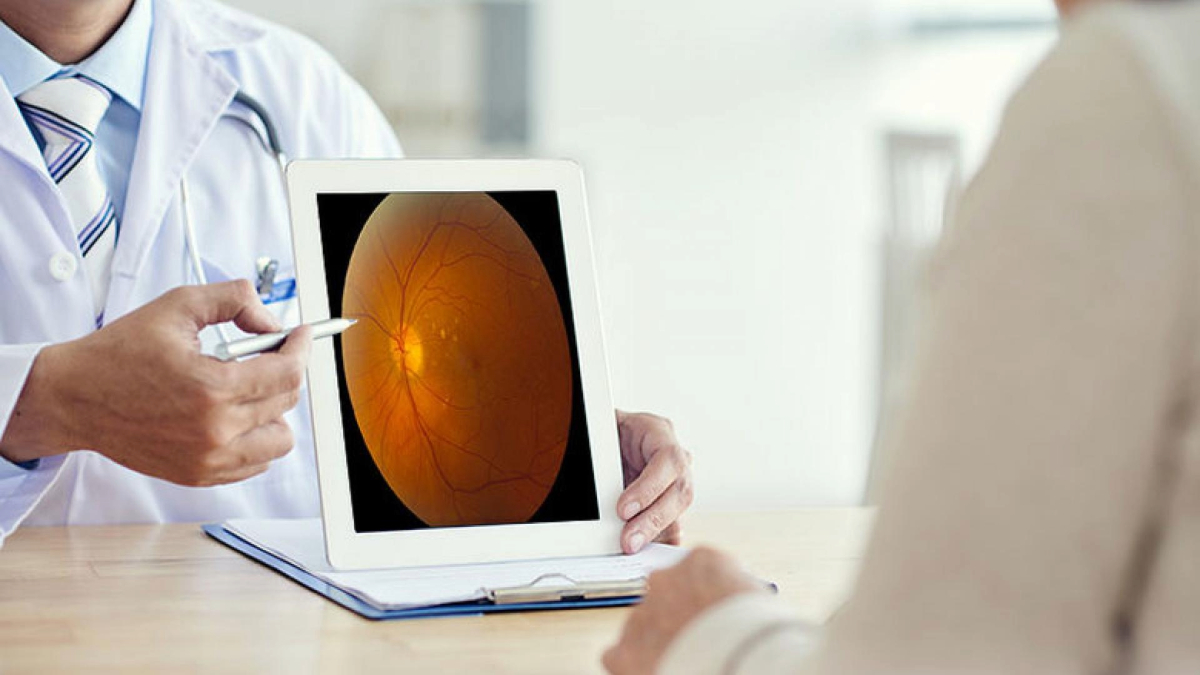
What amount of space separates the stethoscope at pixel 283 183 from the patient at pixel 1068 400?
3.10 feet

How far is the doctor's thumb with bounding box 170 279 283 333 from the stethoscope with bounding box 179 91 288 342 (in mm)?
282

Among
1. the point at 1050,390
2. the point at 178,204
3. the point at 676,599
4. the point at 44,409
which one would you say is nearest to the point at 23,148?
the point at 178,204

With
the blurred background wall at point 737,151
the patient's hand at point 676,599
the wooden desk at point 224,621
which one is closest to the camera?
the patient's hand at point 676,599

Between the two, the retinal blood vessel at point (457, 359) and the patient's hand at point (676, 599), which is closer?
the patient's hand at point (676, 599)

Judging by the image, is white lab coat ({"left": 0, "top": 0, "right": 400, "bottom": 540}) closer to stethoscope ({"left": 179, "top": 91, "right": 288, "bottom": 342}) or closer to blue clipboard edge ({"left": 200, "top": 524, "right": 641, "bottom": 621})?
stethoscope ({"left": 179, "top": 91, "right": 288, "bottom": 342})

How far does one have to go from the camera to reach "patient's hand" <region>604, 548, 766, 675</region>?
2.28ft

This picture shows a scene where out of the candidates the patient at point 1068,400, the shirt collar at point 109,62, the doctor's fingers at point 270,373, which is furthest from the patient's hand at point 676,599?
the shirt collar at point 109,62

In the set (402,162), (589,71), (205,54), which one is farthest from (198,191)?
(589,71)

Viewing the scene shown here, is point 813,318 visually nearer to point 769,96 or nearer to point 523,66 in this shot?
point 769,96

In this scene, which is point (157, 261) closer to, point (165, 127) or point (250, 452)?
point (165, 127)

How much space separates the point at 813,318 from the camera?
5.34 metres

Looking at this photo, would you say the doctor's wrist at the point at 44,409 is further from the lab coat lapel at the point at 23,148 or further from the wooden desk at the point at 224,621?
the lab coat lapel at the point at 23,148

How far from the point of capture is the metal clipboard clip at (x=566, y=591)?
1007 mm

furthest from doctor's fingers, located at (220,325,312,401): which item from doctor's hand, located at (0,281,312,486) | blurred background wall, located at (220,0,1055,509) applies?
blurred background wall, located at (220,0,1055,509)
